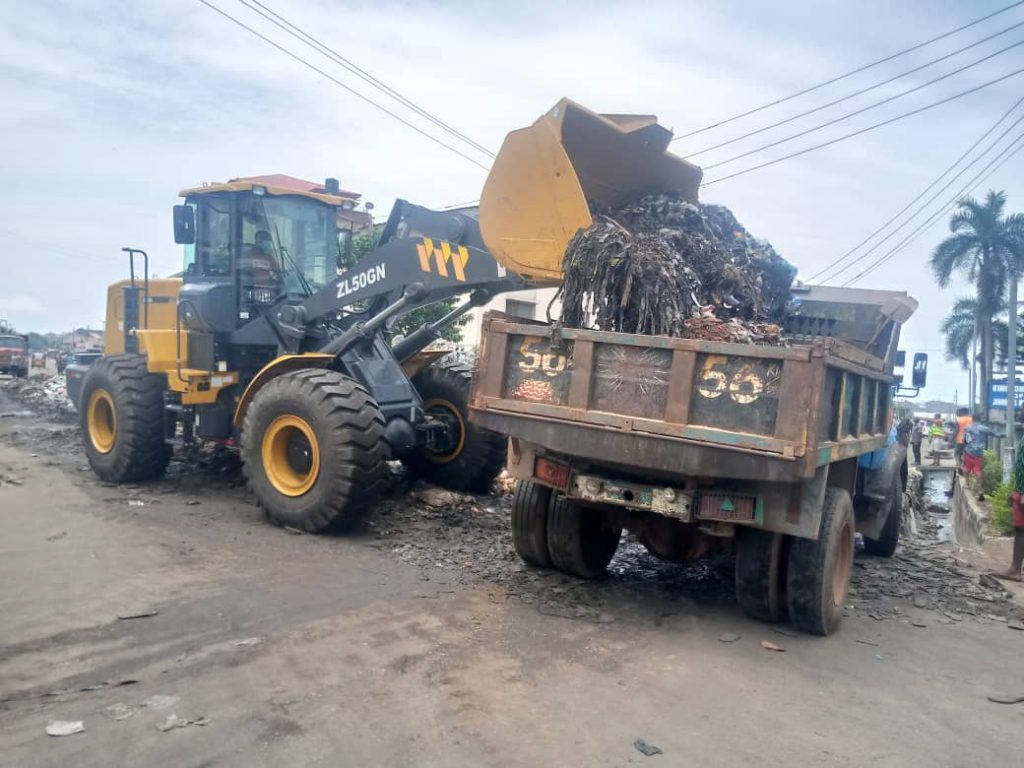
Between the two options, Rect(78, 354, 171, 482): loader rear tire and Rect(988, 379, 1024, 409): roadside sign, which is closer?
Rect(78, 354, 171, 482): loader rear tire

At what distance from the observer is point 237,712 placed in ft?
12.2

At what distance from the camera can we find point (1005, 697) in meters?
4.50

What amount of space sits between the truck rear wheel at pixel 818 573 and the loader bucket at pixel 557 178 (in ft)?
7.71

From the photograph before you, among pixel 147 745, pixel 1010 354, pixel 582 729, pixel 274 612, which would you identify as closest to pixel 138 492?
pixel 274 612

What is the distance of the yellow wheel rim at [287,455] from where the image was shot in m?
7.26

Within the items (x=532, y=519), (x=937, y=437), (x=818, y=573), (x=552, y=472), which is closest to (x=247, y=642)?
(x=552, y=472)

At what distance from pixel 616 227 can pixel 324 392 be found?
2.90m

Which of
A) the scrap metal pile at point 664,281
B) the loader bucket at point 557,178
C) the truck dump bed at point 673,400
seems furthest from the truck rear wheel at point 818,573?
the loader bucket at point 557,178

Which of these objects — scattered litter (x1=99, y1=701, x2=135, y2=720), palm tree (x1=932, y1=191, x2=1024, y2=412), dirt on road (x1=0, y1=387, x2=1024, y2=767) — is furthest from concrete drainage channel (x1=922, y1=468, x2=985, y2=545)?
palm tree (x1=932, y1=191, x2=1024, y2=412)

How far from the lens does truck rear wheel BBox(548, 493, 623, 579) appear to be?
19.5 feet

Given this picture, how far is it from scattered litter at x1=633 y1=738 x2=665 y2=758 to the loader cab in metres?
6.25

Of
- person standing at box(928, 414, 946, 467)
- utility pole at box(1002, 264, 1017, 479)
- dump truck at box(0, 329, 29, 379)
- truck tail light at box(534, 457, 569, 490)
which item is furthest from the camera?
dump truck at box(0, 329, 29, 379)

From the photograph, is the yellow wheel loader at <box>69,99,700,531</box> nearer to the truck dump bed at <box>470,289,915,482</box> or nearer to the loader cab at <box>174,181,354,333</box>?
the loader cab at <box>174,181,354,333</box>

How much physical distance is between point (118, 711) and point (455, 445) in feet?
17.4
